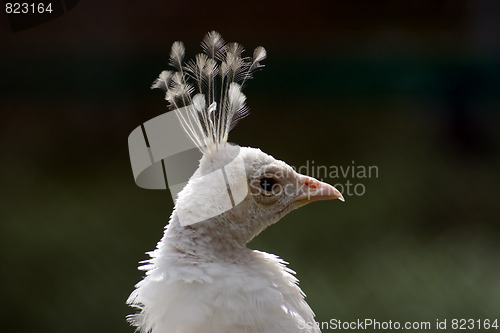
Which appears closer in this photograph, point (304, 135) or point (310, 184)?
point (310, 184)

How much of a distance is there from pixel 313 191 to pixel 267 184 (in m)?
0.09

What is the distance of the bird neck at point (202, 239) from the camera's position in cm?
105

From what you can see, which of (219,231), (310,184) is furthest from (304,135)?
(219,231)

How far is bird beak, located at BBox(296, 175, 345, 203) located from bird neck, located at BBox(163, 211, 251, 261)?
167mm

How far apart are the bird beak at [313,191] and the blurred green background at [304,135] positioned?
4.96ft

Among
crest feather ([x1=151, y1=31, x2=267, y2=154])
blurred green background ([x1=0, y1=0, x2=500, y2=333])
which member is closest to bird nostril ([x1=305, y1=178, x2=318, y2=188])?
crest feather ([x1=151, y1=31, x2=267, y2=154])

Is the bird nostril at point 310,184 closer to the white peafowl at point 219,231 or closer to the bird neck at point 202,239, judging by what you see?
the white peafowl at point 219,231

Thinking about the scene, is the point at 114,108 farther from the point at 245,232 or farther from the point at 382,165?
the point at 245,232

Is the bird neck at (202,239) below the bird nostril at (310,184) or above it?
below

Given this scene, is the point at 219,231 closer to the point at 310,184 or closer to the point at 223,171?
the point at 223,171

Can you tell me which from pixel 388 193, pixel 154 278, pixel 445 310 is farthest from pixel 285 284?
pixel 388 193

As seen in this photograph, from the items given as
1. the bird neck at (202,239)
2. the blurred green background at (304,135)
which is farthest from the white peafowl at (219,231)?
the blurred green background at (304,135)

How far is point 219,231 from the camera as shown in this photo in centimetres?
108

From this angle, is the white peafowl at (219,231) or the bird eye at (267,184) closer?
the white peafowl at (219,231)
